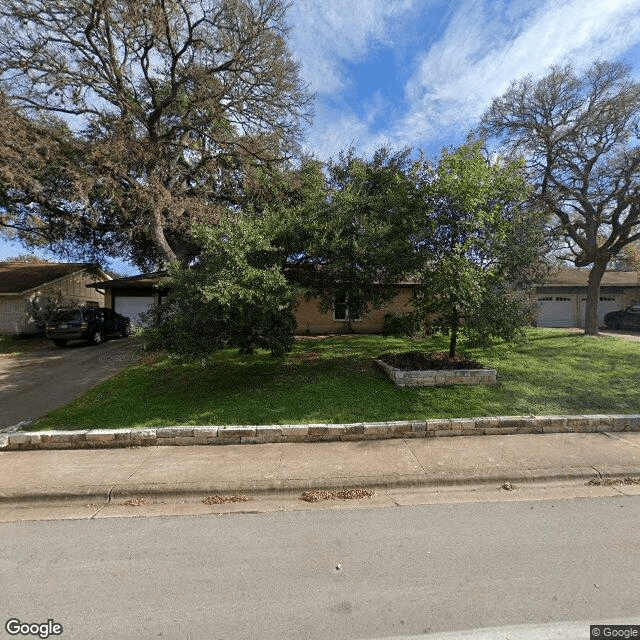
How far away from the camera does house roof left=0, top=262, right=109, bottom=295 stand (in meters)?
18.7

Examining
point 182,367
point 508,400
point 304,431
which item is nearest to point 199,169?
point 182,367

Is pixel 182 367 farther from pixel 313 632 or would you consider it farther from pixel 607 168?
→ pixel 607 168

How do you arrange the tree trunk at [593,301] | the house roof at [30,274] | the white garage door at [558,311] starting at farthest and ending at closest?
the white garage door at [558,311]
the house roof at [30,274]
the tree trunk at [593,301]

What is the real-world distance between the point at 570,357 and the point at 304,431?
8204mm

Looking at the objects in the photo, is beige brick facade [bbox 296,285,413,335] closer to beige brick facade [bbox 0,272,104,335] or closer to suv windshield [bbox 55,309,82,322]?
suv windshield [bbox 55,309,82,322]

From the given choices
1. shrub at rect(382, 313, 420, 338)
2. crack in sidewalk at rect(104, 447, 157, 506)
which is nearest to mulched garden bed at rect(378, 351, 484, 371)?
shrub at rect(382, 313, 420, 338)

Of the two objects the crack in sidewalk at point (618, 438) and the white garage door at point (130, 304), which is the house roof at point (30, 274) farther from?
the crack in sidewalk at point (618, 438)

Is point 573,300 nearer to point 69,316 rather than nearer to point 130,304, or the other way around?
point 130,304

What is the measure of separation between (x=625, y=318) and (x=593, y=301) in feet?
20.6

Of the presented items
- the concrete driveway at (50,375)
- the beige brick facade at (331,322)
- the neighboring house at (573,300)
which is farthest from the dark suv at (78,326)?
the neighboring house at (573,300)

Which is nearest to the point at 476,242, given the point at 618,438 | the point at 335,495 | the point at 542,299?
the point at 618,438

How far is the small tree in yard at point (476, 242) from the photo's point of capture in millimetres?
7113

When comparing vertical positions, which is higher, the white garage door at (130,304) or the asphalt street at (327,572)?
the white garage door at (130,304)

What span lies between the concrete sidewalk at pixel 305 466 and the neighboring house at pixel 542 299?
10.4 metres
